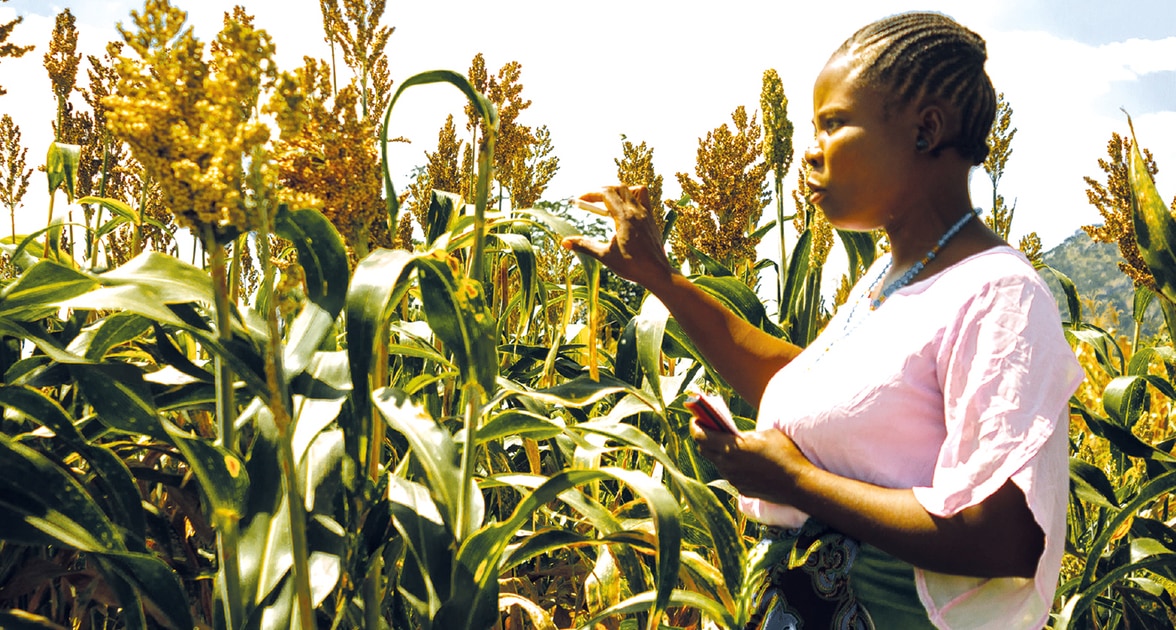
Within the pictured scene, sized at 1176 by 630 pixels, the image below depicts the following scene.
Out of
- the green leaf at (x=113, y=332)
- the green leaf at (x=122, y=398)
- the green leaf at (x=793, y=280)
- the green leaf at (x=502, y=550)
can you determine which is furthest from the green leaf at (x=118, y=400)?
the green leaf at (x=793, y=280)

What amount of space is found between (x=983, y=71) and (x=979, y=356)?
404mm

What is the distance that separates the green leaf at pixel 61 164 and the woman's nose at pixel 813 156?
1787mm

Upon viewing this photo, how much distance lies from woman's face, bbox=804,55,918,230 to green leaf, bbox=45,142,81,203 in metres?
1.81

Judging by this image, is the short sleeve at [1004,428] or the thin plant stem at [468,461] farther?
the thin plant stem at [468,461]

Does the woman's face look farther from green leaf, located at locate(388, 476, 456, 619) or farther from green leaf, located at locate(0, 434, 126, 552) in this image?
green leaf, located at locate(0, 434, 126, 552)

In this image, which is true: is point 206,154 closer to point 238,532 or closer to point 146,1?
point 146,1

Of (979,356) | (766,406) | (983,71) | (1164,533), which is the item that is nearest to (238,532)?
(766,406)

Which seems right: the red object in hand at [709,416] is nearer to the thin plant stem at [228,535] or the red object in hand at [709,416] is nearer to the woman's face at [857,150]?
the woman's face at [857,150]

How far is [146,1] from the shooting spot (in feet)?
3.58

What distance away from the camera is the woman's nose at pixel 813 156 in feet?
4.03

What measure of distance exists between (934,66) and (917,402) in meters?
0.41

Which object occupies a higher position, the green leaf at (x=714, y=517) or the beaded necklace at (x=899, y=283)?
the beaded necklace at (x=899, y=283)

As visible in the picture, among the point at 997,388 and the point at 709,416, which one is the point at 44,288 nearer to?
the point at 709,416

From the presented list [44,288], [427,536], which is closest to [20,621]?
[44,288]
